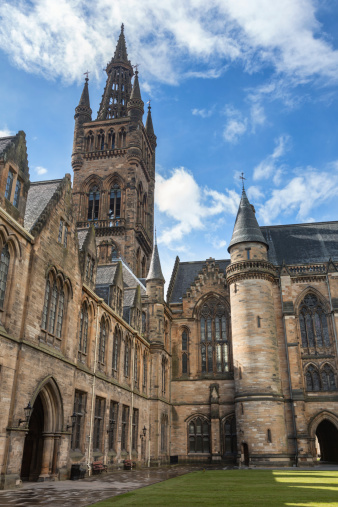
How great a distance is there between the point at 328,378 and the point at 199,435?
39.4 ft

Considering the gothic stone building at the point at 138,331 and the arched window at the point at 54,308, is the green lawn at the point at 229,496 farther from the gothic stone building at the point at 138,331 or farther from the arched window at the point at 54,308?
the arched window at the point at 54,308

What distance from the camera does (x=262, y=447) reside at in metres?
35.4

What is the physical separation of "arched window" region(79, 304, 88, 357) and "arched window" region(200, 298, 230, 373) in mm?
20950

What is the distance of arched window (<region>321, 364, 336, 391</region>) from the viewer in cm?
3959

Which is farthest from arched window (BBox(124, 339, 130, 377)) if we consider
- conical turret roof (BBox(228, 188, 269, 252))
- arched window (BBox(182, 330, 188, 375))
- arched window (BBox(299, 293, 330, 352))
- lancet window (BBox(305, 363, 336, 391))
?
arched window (BBox(299, 293, 330, 352))

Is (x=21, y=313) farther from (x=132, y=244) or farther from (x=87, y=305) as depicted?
(x=132, y=244)

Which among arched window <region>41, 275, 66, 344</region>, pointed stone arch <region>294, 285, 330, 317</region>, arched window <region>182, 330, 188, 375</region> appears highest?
pointed stone arch <region>294, 285, 330, 317</region>

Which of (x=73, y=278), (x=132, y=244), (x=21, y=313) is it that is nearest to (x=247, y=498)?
(x=21, y=313)

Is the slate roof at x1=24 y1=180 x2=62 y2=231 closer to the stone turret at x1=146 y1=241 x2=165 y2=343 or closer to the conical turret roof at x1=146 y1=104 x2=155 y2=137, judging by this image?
the stone turret at x1=146 y1=241 x2=165 y2=343

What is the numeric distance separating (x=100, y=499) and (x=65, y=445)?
7.37m

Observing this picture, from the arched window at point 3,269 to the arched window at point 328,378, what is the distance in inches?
1213

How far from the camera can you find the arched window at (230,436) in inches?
1560

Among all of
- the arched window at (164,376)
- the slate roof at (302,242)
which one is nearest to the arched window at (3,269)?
the arched window at (164,376)

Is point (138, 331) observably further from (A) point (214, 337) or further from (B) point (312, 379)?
(B) point (312, 379)
